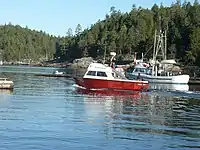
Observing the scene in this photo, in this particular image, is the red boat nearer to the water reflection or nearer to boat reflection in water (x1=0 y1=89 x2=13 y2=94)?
boat reflection in water (x1=0 y1=89 x2=13 y2=94)

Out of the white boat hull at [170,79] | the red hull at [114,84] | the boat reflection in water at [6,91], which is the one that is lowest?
the boat reflection in water at [6,91]

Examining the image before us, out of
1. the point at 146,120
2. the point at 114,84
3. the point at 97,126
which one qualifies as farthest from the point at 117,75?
the point at 97,126

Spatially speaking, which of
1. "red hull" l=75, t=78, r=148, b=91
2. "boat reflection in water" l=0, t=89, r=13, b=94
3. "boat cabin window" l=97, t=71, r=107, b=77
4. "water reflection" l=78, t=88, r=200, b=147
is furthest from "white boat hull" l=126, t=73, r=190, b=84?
"water reflection" l=78, t=88, r=200, b=147

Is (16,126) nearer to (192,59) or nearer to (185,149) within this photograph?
(185,149)

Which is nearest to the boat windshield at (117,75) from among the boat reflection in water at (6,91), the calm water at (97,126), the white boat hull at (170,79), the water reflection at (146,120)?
the boat reflection in water at (6,91)

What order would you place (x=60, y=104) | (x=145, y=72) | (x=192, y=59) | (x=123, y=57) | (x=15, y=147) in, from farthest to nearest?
(x=123, y=57) < (x=192, y=59) < (x=145, y=72) < (x=60, y=104) < (x=15, y=147)

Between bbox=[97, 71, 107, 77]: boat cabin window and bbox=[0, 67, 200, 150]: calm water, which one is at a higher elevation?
bbox=[97, 71, 107, 77]: boat cabin window

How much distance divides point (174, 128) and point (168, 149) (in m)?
6.92

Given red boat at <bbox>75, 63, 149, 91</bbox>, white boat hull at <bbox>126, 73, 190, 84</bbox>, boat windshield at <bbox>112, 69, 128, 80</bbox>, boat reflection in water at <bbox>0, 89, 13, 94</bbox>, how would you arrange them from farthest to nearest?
1. white boat hull at <bbox>126, 73, 190, 84</bbox>
2. boat windshield at <bbox>112, 69, 128, 80</bbox>
3. red boat at <bbox>75, 63, 149, 91</bbox>
4. boat reflection in water at <bbox>0, 89, 13, 94</bbox>

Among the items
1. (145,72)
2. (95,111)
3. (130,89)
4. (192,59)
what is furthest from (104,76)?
(192,59)

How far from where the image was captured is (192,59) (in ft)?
487

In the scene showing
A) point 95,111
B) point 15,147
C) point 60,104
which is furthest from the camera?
point 60,104

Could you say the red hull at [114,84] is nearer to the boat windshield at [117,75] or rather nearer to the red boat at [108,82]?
the red boat at [108,82]

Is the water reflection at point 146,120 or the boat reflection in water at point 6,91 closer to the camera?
the water reflection at point 146,120
